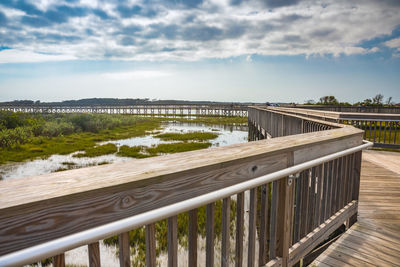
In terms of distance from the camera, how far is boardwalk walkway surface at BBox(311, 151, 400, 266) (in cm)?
268

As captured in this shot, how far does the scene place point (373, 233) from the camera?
3232 mm

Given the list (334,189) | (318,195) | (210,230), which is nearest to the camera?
(210,230)

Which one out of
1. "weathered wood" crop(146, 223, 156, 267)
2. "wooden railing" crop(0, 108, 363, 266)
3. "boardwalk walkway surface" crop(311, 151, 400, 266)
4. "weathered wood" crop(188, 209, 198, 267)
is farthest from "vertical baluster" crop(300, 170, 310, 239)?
"weathered wood" crop(146, 223, 156, 267)

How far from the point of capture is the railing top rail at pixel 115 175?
896mm

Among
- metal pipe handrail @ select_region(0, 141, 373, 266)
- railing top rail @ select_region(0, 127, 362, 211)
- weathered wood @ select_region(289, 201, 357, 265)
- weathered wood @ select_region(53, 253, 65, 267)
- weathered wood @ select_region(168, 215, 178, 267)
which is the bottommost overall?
weathered wood @ select_region(289, 201, 357, 265)

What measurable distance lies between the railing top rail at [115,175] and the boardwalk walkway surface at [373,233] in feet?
6.08

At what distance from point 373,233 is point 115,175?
353 cm

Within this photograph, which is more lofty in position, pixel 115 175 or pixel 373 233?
pixel 115 175

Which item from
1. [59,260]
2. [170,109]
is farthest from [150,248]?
[170,109]

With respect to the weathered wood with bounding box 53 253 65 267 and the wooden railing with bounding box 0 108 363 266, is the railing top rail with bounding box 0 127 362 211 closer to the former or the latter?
the wooden railing with bounding box 0 108 363 266

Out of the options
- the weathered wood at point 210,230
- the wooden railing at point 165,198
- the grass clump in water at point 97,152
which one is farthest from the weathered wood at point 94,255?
the grass clump in water at point 97,152

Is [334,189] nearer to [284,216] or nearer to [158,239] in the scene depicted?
[284,216]

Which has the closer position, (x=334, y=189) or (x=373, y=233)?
(x=334, y=189)

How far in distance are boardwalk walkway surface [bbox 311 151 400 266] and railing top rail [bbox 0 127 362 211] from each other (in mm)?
1854
